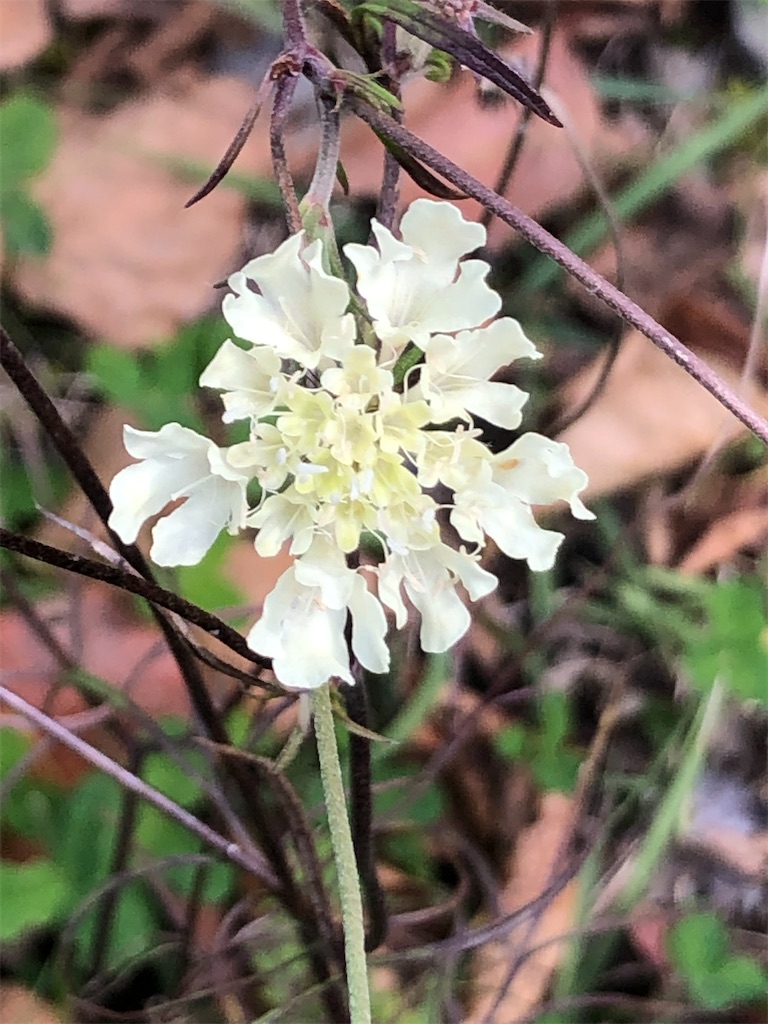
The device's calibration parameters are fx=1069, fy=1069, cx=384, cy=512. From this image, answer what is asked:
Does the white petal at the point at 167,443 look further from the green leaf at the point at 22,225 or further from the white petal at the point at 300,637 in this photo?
the green leaf at the point at 22,225

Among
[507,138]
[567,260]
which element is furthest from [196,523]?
[507,138]

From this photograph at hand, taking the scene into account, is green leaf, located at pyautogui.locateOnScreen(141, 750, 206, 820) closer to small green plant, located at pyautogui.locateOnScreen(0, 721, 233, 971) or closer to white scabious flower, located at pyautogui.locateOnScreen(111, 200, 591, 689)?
small green plant, located at pyautogui.locateOnScreen(0, 721, 233, 971)

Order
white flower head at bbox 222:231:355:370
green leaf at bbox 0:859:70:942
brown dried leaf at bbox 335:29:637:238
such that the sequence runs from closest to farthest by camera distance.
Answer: white flower head at bbox 222:231:355:370
green leaf at bbox 0:859:70:942
brown dried leaf at bbox 335:29:637:238

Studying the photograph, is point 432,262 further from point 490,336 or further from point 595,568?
point 595,568

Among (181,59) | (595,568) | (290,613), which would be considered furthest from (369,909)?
(181,59)

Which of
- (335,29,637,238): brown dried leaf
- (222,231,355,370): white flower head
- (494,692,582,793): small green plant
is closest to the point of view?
(222,231,355,370): white flower head

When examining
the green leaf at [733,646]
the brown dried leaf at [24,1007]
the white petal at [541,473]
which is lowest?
the brown dried leaf at [24,1007]

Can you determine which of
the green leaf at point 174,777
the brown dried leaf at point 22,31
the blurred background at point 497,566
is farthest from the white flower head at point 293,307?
the brown dried leaf at point 22,31

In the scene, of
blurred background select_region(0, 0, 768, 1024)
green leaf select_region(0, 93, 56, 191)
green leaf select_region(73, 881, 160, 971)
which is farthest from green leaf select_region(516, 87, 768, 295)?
green leaf select_region(73, 881, 160, 971)
